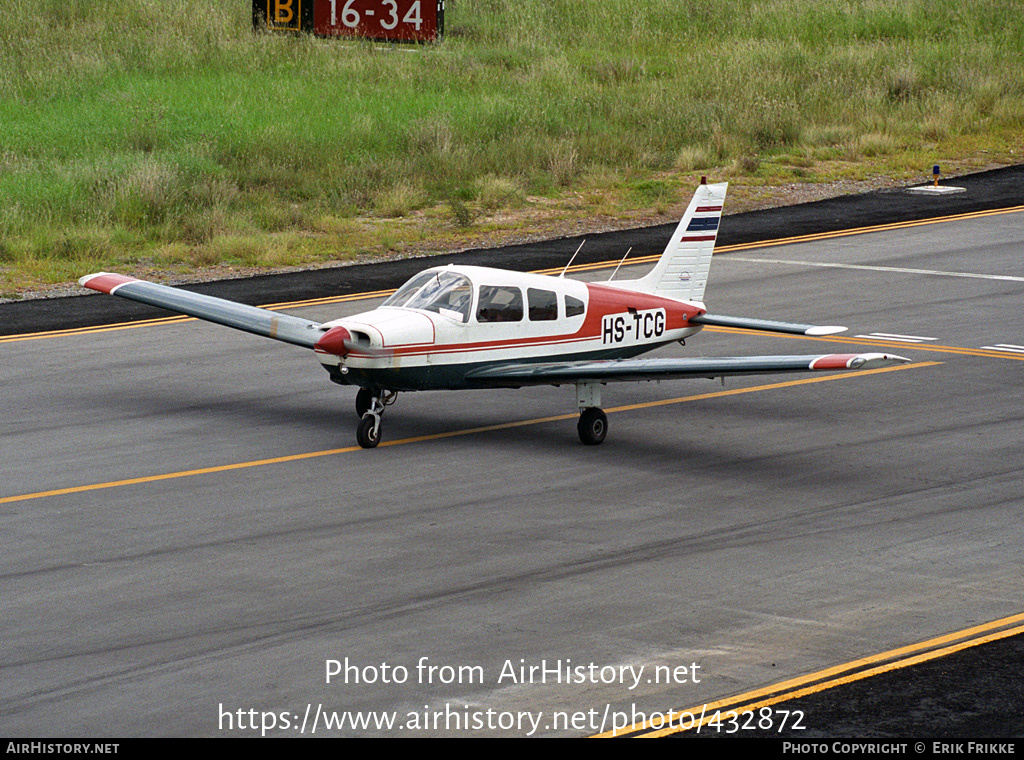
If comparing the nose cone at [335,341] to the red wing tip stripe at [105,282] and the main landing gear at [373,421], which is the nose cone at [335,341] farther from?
the red wing tip stripe at [105,282]

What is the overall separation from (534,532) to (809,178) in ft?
91.1

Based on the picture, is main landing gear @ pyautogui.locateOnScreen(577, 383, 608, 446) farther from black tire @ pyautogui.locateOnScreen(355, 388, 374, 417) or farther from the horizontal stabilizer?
black tire @ pyautogui.locateOnScreen(355, 388, 374, 417)

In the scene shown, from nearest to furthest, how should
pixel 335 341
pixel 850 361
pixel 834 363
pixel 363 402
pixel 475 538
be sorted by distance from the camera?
pixel 475 538 < pixel 850 361 < pixel 834 363 < pixel 335 341 < pixel 363 402

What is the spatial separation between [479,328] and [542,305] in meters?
1.00

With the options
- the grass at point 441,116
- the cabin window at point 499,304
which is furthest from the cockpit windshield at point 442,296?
the grass at point 441,116

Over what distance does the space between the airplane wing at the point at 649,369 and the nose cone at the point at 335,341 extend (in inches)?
67.1

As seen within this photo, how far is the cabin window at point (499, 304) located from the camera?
58.2ft

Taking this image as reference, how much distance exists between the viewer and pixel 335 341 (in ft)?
54.9

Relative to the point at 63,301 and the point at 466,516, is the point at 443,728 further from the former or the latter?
the point at 63,301

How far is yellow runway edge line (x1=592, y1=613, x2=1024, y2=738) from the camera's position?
10.2 metres

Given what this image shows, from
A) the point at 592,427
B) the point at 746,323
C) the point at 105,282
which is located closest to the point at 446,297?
the point at 592,427

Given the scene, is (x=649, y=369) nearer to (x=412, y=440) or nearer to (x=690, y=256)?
(x=412, y=440)

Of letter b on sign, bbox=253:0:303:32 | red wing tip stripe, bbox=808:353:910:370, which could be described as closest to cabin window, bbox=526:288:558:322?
red wing tip stripe, bbox=808:353:910:370

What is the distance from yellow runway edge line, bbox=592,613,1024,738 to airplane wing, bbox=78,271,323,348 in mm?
8838
